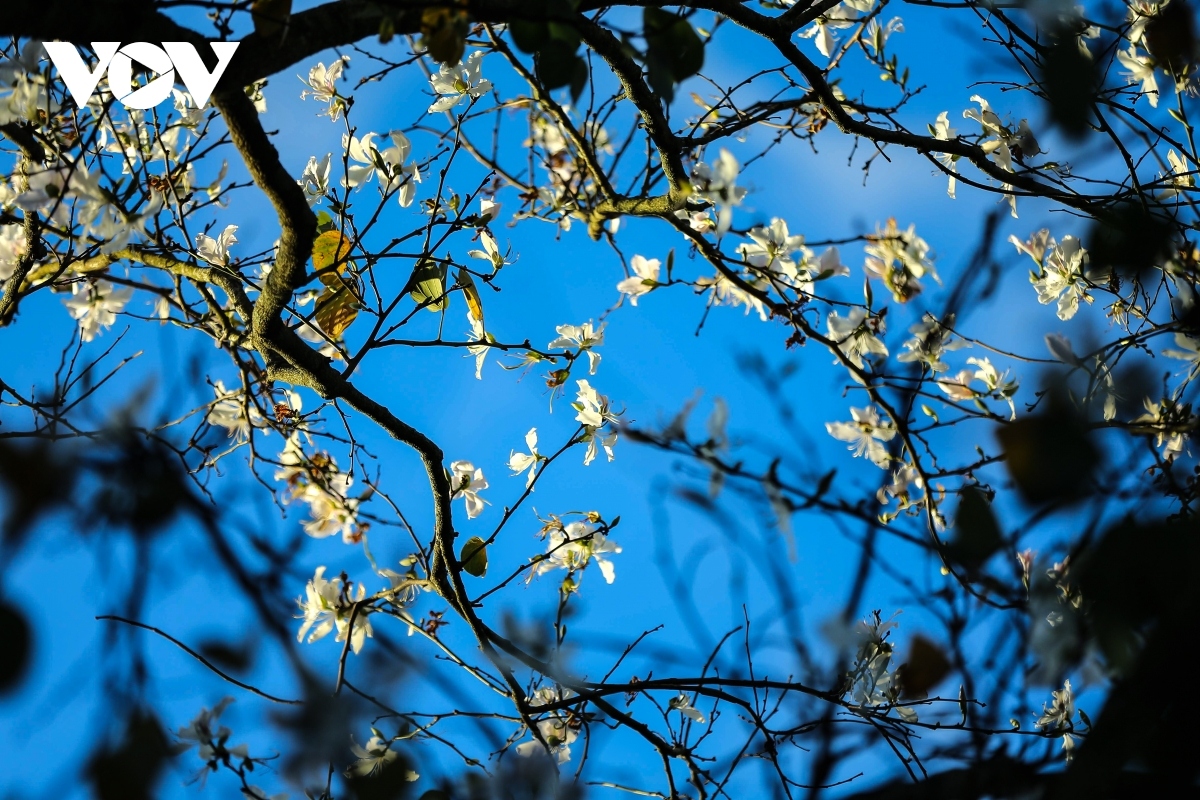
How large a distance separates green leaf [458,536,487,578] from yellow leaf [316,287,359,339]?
18.6 inches

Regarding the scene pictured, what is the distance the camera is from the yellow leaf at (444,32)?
801 millimetres

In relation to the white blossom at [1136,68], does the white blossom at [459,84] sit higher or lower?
higher

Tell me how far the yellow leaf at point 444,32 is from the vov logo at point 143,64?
250 mm

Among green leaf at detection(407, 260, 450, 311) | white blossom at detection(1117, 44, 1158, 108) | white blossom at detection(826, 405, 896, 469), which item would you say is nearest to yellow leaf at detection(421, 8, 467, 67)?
green leaf at detection(407, 260, 450, 311)

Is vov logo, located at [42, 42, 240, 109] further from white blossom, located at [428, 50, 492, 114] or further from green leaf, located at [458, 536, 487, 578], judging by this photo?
green leaf, located at [458, 536, 487, 578]

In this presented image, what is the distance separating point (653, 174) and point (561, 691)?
1044 millimetres

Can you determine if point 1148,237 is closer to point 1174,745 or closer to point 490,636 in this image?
point 1174,745

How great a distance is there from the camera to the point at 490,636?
1500mm

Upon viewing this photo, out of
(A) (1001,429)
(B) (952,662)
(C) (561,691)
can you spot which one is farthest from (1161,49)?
(C) (561,691)

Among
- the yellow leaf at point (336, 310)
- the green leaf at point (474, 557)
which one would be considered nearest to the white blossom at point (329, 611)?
the green leaf at point (474, 557)

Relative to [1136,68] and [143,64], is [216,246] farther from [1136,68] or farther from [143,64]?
[1136,68]

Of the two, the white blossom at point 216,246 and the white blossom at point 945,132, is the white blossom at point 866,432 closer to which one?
the white blossom at point 945,132

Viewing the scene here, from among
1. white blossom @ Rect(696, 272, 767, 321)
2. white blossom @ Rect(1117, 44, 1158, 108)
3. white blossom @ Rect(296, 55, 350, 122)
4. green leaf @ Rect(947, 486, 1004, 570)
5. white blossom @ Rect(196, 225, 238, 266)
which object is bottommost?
green leaf @ Rect(947, 486, 1004, 570)

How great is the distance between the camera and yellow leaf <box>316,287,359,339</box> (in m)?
1.51
